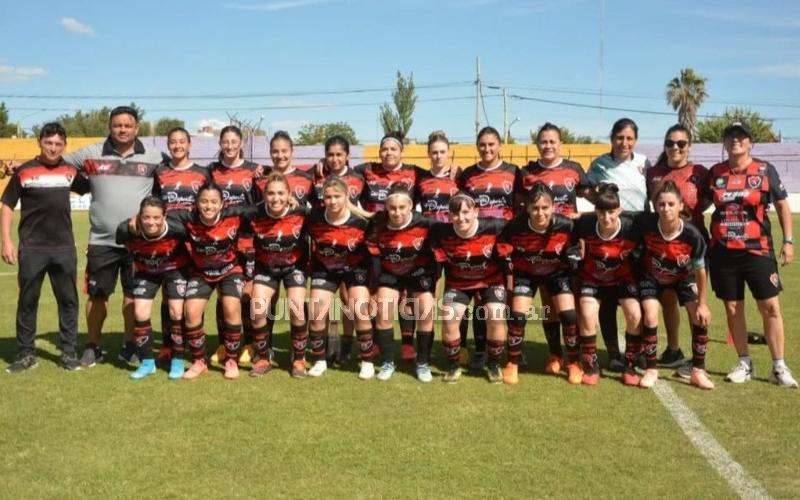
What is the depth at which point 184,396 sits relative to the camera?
4.97 meters

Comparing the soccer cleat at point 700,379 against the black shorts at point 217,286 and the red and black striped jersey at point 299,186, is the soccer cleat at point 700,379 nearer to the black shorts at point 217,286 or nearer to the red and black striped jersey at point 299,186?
the red and black striped jersey at point 299,186

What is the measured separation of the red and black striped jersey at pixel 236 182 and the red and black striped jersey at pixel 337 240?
30.6 inches

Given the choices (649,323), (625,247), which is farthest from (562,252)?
(649,323)

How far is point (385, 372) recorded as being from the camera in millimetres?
5398

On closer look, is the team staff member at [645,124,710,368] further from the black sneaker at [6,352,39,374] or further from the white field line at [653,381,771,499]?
the black sneaker at [6,352,39,374]

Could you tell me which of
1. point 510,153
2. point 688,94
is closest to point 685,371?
point 510,153

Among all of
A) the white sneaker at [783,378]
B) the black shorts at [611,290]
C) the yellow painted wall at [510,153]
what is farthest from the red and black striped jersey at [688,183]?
the yellow painted wall at [510,153]

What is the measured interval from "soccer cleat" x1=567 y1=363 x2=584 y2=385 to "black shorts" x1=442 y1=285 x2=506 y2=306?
73cm

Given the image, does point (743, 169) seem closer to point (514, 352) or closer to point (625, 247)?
point (625, 247)

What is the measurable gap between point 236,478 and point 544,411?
6.79ft

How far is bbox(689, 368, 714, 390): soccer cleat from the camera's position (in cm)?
507

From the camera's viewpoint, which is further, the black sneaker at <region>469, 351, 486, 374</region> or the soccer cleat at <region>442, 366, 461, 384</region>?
the black sneaker at <region>469, 351, 486, 374</region>

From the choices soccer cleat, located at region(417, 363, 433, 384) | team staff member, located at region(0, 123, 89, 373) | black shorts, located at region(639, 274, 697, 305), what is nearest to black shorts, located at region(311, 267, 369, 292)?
soccer cleat, located at region(417, 363, 433, 384)

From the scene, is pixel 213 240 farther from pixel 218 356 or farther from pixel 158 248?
pixel 218 356
